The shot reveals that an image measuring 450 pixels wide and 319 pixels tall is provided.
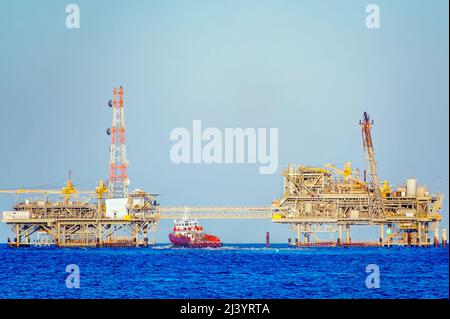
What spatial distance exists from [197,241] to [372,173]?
2692cm

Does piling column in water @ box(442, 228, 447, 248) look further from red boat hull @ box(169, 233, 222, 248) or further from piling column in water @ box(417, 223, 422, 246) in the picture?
red boat hull @ box(169, 233, 222, 248)

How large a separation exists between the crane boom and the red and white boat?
24821 millimetres

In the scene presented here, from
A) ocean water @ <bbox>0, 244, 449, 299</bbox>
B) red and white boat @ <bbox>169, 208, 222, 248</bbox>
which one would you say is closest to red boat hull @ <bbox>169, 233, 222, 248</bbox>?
red and white boat @ <bbox>169, 208, 222, 248</bbox>

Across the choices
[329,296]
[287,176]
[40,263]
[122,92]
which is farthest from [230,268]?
[122,92]

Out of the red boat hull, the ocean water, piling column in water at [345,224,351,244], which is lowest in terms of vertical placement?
the ocean water

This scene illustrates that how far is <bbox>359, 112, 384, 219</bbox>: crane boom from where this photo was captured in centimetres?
14300

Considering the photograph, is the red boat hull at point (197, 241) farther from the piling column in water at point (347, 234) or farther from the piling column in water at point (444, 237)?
the piling column in water at point (444, 237)

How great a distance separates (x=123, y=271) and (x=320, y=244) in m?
55.6

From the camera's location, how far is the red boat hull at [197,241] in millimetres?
157625

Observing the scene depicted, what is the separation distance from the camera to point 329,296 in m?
74.0

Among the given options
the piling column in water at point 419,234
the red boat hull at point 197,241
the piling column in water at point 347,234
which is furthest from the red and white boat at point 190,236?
the piling column in water at point 419,234

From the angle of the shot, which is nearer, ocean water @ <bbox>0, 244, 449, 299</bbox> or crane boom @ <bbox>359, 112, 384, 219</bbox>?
ocean water @ <bbox>0, 244, 449, 299</bbox>
